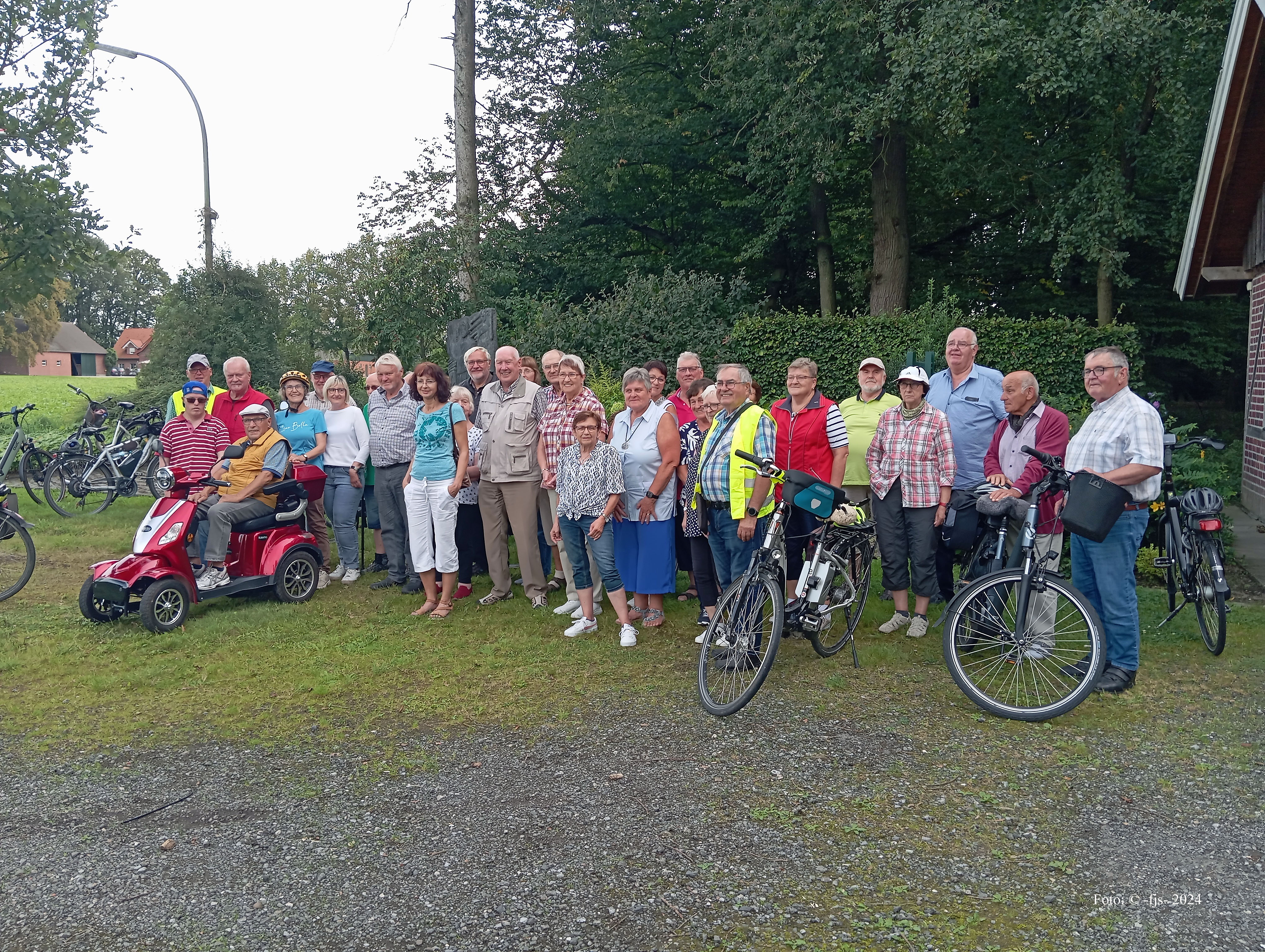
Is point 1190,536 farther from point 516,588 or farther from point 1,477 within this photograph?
point 1,477

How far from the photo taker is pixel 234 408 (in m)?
8.49

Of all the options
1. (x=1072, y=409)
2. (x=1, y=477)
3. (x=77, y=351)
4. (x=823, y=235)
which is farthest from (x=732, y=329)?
(x=77, y=351)

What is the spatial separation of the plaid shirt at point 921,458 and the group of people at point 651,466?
0.01 m

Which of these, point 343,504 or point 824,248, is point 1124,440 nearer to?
point 343,504

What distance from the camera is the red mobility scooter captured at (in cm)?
695

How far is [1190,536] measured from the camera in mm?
6301

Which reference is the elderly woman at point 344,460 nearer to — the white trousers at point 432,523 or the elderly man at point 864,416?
the white trousers at point 432,523

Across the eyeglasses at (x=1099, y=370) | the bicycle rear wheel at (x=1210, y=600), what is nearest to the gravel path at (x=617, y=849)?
the bicycle rear wheel at (x=1210, y=600)

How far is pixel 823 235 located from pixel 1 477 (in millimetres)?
15074

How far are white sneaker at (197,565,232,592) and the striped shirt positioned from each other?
756 millimetres

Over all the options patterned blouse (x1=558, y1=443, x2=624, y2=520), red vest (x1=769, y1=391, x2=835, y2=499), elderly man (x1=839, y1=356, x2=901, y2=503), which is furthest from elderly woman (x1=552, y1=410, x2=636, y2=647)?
Answer: elderly man (x1=839, y1=356, x2=901, y2=503)

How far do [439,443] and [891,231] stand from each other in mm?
12633

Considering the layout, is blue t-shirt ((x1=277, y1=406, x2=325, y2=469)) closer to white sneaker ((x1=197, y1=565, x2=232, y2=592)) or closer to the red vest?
white sneaker ((x1=197, y1=565, x2=232, y2=592))

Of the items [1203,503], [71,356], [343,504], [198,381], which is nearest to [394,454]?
[343,504]
